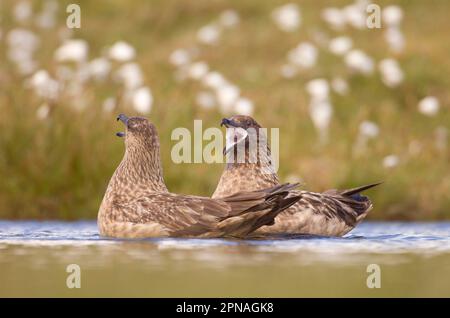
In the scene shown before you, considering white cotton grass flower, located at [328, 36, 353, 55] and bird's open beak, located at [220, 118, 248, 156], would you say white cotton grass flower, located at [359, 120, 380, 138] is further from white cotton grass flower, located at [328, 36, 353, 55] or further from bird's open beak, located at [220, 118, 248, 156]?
white cotton grass flower, located at [328, 36, 353, 55]

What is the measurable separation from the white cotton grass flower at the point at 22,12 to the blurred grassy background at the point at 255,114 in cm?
28

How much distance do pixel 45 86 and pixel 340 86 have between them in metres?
8.55

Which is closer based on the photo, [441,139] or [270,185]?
[270,185]

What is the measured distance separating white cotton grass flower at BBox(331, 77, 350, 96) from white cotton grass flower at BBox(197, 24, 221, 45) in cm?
498

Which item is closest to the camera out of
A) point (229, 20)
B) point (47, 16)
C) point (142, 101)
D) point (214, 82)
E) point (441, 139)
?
point (142, 101)

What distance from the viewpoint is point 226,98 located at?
20.3 metres

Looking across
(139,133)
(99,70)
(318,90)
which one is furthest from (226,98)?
(139,133)

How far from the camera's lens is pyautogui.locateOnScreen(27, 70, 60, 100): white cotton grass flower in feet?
50.8

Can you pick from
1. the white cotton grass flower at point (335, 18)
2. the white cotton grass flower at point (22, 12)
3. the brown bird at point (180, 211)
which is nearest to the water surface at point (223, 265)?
the brown bird at point (180, 211)

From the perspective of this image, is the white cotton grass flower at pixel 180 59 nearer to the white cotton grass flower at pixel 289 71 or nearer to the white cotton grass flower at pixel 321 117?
the white cotton grass flower at pixel 289 71

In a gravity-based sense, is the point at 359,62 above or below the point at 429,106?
above

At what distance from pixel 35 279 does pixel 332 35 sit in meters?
19.3

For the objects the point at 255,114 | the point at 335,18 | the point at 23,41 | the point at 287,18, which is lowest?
the point at 255,114

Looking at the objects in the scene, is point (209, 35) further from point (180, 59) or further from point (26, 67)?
point (26, 67)
